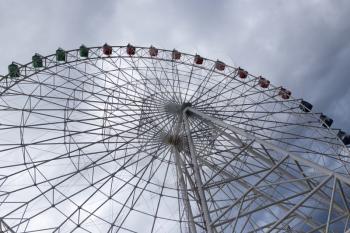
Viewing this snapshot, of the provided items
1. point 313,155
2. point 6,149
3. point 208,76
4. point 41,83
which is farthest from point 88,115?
point 313,155

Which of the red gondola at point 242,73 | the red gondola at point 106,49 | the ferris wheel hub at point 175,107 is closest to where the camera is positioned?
the ferris wheel hub at point 175,107

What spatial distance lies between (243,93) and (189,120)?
27.6 ft

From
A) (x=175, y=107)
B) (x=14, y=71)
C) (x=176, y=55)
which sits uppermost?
(x=176, y=55)

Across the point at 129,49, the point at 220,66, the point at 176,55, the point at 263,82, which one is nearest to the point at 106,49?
the point at 129,49

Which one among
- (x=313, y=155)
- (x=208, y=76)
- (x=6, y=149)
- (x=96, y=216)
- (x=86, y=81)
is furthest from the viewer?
(x=208, y=76)

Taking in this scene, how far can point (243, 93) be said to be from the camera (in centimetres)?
3812

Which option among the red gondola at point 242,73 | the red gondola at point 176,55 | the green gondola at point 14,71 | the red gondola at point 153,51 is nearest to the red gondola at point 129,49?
the red gondola at point 153,51

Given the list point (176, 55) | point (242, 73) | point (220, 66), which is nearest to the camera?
point (176, 55)

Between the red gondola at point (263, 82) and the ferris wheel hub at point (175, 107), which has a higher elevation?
the red gondola at point (263, 82)

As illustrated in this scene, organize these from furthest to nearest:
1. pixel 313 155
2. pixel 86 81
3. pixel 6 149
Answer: pixel 313 155, pixel 86 81, pixel 6 149

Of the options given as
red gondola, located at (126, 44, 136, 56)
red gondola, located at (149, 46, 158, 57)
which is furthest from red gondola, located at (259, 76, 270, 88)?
red gondola, located at (126, 44, 136, 56)

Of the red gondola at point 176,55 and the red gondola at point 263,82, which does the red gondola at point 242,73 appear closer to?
the red gondola at point 263,82

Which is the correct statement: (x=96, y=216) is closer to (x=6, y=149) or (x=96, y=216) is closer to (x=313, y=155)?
(x=6, y=149)

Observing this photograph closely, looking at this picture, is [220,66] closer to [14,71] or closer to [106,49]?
[106,49]
